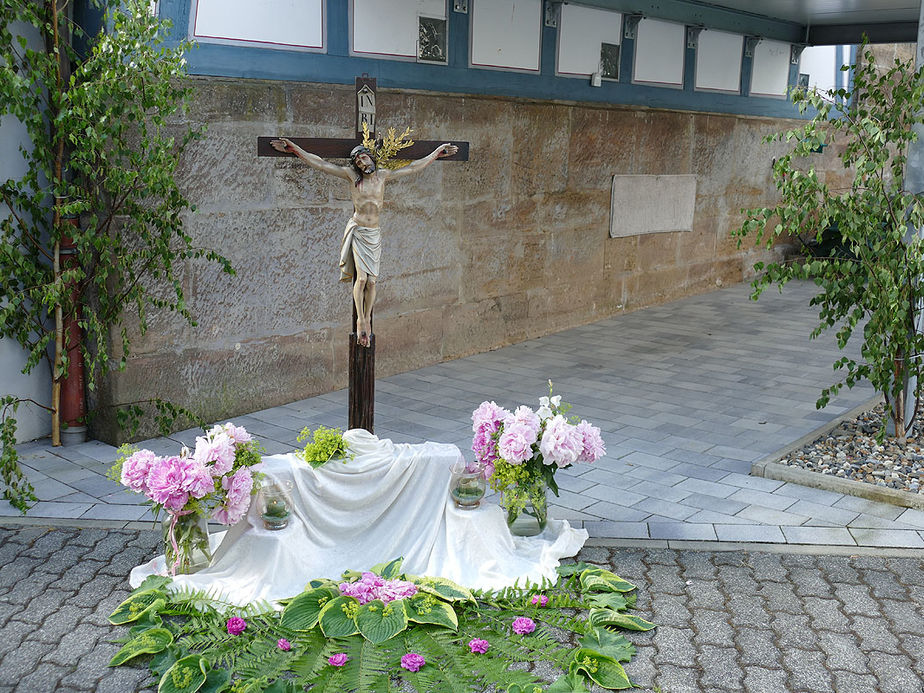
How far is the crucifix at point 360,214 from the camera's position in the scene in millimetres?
5105

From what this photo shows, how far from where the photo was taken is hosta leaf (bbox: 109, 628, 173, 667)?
12.6 ft

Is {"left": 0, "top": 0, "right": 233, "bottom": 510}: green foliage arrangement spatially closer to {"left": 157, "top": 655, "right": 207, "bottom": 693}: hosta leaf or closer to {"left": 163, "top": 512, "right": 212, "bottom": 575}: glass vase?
{"left": 163, "top": 512, "right": 212, "bottom": 575}: glass vase

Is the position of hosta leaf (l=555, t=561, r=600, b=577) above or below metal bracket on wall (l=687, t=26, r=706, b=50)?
below

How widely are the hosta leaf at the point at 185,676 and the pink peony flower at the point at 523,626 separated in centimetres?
126

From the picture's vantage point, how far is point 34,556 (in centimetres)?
485

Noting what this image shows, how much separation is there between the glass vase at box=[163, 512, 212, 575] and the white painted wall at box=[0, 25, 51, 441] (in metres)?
2.71

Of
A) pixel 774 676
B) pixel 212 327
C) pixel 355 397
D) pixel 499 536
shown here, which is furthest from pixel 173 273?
pixel 774 676

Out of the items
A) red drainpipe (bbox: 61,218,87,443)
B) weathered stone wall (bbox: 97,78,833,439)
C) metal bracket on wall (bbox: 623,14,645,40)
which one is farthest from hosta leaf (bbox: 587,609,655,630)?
metal bracket on wall (bbox: 623,14,645,40)

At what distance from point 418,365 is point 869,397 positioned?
3823mm

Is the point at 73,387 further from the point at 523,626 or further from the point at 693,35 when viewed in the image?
the point at 693,35

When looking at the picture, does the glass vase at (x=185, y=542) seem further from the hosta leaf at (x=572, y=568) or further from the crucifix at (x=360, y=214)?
the hosta leaf at (x=572, y=568)

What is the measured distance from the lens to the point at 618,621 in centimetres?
414

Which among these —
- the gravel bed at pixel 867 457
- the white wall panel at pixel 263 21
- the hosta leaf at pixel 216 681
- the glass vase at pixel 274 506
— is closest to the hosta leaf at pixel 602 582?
the glass vase at pixel 274 506

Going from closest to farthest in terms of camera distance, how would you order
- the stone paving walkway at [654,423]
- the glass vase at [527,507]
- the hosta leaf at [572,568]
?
1. the hosta leaf at [572,568]
2. the glass vase at [527,507]
3. the stone paving walkway at [654,423]
